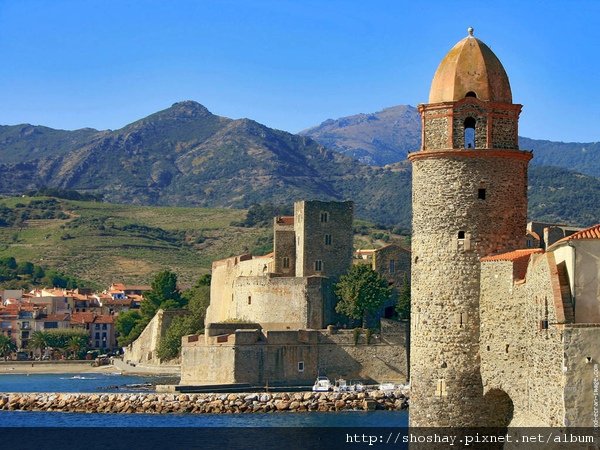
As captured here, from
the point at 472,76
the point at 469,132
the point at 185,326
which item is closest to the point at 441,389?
the point at 469,132

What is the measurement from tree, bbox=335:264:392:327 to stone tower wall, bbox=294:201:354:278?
159 centimetres

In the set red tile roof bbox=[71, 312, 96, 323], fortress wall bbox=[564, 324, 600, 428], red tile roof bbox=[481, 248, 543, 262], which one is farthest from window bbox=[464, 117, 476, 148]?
red tile roof bbox=[71, 312, 96, 323]

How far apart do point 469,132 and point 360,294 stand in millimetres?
37967

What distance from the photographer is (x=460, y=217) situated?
85.8ft

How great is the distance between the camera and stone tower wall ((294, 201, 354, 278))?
67.2 metres

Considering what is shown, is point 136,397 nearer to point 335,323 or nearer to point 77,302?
point 335,323

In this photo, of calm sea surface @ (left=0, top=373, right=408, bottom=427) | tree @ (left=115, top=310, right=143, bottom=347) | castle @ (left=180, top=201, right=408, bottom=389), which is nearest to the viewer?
calm sea surface @ (left=0, top=373, right=408, bottom=427)

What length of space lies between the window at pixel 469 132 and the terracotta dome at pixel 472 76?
1.57 ft

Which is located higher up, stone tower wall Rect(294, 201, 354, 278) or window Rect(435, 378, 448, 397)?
stone tower wall Rect(294, 201, 354, 278)

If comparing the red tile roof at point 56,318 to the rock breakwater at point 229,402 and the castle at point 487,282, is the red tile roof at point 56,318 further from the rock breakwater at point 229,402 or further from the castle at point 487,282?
the castle at point 487,282

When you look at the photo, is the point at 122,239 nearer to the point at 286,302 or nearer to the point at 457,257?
the point at 286,302

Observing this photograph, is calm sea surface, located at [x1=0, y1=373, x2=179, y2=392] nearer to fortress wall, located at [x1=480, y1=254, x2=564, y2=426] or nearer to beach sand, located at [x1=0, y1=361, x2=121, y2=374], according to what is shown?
beach sand, located at [x1=0, y1=361, x2=121, y2=374]

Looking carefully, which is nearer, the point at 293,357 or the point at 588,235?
the point at 588,235

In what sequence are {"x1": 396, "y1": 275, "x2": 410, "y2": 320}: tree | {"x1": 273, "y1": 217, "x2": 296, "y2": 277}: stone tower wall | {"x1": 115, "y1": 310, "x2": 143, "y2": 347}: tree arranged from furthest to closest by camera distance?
{"x1": 115, "y1": 310, "x2": 143, "y2": 347}: tree < {"x1": 273, "y1": 217, "x2": 296, "y2": 277}: stone tower wall < {"x1": 396, "y1": 275, "x2": 410, "y2": 320}: tree
